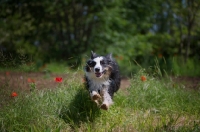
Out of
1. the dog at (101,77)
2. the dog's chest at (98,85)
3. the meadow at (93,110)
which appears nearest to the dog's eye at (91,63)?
the dog at (101,77)

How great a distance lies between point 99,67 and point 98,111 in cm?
67

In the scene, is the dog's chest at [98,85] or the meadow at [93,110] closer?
the meadow at [93,110]

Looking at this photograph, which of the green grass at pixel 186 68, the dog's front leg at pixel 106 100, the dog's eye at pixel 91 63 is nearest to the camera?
the dog's front leg at pixel 106 100

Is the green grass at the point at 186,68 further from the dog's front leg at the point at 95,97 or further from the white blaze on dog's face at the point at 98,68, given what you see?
the dog's front leg at the point at 95,97

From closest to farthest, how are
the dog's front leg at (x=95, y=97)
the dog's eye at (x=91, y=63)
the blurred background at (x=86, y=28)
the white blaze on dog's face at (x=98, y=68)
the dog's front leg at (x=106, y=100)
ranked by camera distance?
the dog's front leg at (x=106, y=100) < the dog's front leg at (x=95, y=97) < the white blaze on dog's face at (x=98, y=68) < the dog's eye at (x=91, y=63) < the blurred background at (x=86, y=28)

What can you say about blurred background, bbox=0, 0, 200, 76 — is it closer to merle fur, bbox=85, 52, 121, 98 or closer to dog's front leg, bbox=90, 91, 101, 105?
merle fur, bbox=85, 52, 121, 98

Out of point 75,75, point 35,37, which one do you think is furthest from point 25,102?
point 35,37

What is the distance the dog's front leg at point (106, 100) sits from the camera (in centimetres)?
439

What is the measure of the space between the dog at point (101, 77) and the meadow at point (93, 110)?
0.17 metres

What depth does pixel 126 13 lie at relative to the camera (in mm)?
12258

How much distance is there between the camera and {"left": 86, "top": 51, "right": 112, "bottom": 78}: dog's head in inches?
191

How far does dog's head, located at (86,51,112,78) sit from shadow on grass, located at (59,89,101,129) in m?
0.39

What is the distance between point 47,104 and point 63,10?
25.0ft

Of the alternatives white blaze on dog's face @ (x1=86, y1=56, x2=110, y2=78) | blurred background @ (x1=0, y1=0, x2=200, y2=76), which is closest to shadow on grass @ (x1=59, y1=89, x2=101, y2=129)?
white blaze on dog's face @ (x1=86, y1=56, x2=110, y2=78)
